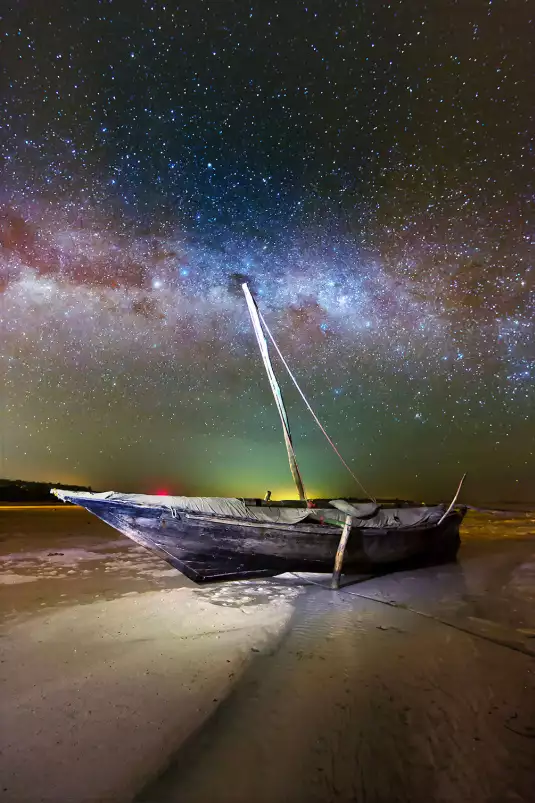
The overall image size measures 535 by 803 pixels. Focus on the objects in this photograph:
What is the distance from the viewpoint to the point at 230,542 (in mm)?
10977

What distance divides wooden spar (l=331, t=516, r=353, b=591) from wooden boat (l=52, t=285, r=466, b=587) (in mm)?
26

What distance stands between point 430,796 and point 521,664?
3.78 meters

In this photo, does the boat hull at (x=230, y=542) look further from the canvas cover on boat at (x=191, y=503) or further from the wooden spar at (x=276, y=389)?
the wooden spar at (x=276, y=389)

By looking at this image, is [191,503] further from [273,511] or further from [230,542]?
[273,511]

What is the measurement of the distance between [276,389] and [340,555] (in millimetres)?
7316

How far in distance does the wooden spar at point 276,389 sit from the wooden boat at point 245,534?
2554mm

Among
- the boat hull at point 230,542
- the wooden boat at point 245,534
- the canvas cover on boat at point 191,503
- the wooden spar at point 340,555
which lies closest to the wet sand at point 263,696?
the wooden spar at point 340,555

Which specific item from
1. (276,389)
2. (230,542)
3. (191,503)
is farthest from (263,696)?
(276,389)

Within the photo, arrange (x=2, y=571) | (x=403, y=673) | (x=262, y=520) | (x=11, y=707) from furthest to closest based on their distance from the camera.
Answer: (x=2, y=571)
(x=262, y=520)
(x=403, y=673)
(x=11, y=707)

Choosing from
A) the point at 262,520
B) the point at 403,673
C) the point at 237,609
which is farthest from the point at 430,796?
the point at 262,520

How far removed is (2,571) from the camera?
1242cm

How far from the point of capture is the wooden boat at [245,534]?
10695 millimetres

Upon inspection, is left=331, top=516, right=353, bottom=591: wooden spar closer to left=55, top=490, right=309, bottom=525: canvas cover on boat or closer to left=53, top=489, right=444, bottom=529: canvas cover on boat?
left=53, top=489, right=444, bottom=529: canvas cover on boat

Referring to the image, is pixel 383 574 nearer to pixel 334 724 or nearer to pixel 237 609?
pixel 237 609
